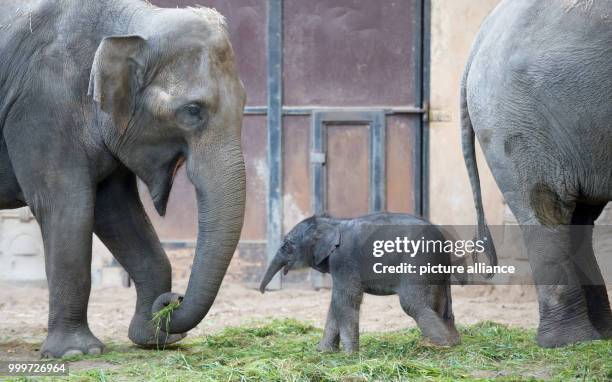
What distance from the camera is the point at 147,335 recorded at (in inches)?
269

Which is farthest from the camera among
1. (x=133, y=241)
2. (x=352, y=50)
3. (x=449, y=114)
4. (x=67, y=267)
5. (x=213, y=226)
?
(x=352, y=50)

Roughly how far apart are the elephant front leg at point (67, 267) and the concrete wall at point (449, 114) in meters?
4.08

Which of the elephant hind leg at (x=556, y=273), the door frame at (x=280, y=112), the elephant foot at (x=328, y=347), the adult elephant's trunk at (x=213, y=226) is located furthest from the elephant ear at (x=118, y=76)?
the door frame at (x=280, y=112)

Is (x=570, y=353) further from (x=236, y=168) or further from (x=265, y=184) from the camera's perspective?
(x=265, y=184)

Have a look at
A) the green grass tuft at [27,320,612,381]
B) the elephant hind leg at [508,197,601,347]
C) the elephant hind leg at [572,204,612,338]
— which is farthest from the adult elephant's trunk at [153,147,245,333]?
the elephant hind leg at [572,204,612,338]

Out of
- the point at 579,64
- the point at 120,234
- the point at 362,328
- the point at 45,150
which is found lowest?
the point at 362,328

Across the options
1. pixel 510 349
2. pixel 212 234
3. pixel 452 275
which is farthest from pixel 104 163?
pixel 510 349

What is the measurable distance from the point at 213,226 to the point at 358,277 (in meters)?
0.81

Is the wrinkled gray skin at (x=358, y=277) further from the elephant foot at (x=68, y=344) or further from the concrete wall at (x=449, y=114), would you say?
the concrete wall at (x=449, y=114)

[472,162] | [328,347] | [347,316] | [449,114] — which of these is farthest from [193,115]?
[449,114]

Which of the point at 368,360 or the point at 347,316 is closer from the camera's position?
the point at 368,360

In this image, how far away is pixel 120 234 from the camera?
272 inches

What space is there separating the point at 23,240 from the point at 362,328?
3629mm

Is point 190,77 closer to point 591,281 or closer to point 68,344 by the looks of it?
point 68,344
